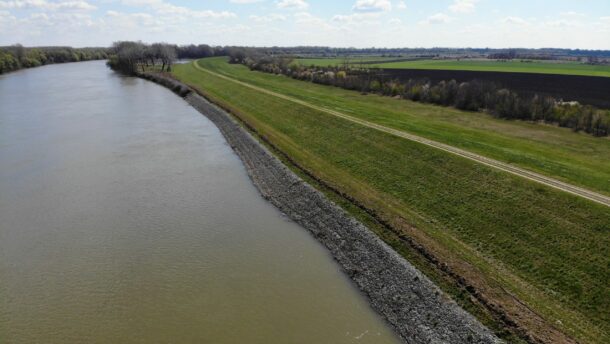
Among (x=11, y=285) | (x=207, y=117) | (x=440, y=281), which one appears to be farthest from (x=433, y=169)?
(x=207, y=117)

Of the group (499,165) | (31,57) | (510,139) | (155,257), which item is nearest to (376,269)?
(155,257)

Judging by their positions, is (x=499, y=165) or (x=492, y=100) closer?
(x=499, y=165)

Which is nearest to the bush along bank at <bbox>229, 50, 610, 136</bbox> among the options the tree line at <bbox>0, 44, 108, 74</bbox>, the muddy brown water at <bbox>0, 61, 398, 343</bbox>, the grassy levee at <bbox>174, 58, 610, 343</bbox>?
the grassy levee at <bbox>174, 58, 610, 343</bbox>

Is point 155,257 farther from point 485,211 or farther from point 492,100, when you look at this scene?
point 492,100

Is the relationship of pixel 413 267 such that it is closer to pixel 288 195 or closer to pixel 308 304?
pixel 308 304

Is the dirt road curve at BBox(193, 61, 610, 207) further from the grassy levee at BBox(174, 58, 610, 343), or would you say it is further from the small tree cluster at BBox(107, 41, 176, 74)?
the small tree cluster at BBox(107, 41, 176, 74)
